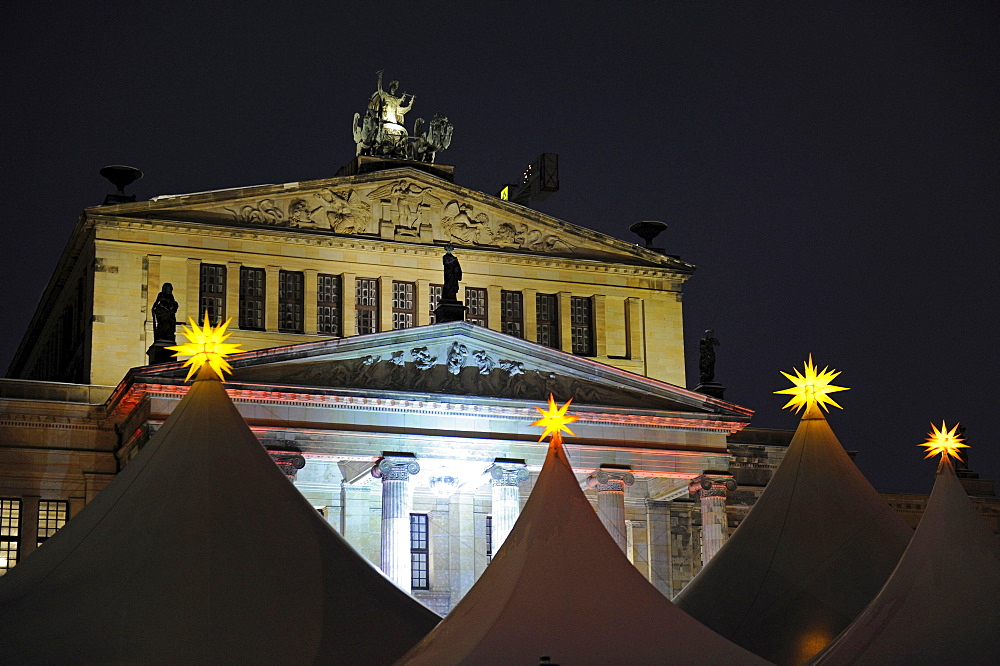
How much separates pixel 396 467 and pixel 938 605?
19.0 meters

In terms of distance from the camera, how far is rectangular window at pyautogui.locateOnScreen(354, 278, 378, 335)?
144ft

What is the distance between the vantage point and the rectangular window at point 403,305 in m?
44.2

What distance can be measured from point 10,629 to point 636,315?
29.1 m

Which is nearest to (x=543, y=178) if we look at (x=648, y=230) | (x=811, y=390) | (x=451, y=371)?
(x=648, y=230)

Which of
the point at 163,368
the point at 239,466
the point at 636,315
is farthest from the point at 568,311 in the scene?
the point at 239,466

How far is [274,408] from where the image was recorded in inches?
1489

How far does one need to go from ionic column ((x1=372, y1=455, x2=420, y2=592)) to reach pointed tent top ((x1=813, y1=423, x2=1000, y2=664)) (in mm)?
17338

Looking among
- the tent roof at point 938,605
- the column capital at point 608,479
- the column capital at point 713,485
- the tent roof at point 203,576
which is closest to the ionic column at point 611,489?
the column capital at point 608,479

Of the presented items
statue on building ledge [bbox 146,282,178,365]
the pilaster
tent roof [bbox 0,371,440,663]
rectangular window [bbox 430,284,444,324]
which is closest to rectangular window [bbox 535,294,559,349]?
rectangular window [bbox 430,284,444,324]

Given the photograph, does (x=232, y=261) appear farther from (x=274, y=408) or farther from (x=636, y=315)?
(x=636, y=315)

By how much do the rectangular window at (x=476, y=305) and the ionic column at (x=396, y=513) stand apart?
24.9 feet

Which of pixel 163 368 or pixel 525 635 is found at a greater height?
pixel 163 368

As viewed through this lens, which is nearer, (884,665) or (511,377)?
(884,665)

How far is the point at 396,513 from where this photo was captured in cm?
3822
